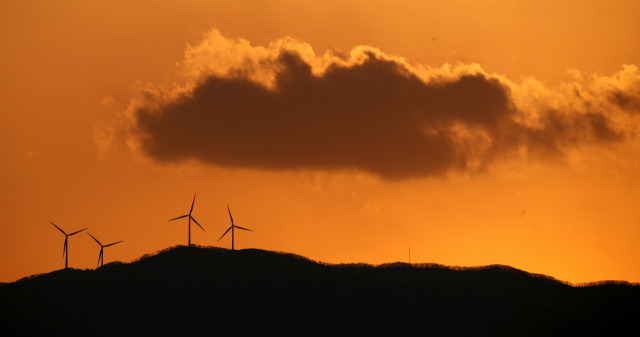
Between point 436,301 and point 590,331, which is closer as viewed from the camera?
point 590,331

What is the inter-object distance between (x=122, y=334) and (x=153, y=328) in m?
6.57

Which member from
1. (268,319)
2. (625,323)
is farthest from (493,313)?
(268,319)

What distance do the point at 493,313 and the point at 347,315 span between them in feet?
103

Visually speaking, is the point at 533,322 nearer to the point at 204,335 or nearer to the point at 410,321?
the point at 410,321

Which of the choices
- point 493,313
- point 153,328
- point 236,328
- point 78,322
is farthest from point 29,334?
point 493,313

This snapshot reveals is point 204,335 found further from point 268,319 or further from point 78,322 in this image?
point 78,322

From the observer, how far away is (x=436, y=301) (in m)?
200

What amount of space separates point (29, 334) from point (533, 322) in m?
106

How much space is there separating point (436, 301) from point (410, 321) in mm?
9923

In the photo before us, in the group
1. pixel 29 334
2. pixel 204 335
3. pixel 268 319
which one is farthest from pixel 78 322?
pixel 268 319

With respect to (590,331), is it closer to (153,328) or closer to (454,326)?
(454,326)

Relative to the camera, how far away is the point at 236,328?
193 m

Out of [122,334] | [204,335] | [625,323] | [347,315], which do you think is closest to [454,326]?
[347,315]

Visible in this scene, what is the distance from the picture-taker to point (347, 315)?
7781 inches
